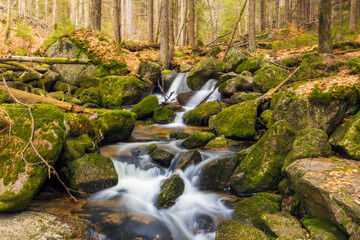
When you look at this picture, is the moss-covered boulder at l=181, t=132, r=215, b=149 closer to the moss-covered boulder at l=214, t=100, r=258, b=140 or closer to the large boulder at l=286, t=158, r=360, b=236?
the moss-covered boulder at l=214, t=100, r=258, b=140

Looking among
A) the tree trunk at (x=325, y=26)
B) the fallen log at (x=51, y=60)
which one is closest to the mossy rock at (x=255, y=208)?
the tree trunk at (x=325, y=26)

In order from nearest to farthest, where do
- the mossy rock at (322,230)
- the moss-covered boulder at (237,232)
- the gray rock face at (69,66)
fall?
the mossy rock at (322,230)
the moss-covered boulder at (237,232)
the gray rock face at (69,66)

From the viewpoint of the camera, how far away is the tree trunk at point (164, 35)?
1556cm

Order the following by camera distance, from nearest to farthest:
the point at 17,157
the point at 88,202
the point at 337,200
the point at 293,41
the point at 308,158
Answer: the point at 337,200 < the point at 17,157 < the point at 308,158 < the point at 88,202 < the point at 293,41

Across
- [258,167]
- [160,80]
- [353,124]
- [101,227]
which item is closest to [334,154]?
[353,124]

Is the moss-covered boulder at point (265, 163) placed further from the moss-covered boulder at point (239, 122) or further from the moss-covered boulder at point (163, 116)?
the moss-covered boulder at point (163, 116)

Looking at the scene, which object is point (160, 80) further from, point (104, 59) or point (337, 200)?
point (337, 200)

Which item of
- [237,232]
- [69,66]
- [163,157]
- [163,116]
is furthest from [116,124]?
[69,66]

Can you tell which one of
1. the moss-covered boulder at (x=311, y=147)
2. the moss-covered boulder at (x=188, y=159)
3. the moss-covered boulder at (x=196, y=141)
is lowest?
the moss-covered boulder at (x=188, y=159)

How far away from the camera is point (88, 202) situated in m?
5.01

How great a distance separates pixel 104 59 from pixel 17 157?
11.7 metres

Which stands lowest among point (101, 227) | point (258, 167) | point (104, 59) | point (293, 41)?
point (101, 227)

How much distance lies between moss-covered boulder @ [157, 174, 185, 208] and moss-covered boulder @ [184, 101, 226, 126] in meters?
4.69

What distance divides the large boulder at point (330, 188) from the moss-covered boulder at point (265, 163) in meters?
0.77
